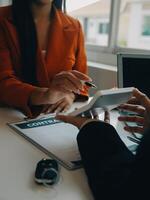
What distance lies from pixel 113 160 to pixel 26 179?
0.64ft

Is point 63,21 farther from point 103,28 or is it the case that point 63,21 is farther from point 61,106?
point 103,28

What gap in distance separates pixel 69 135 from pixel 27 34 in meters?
0.49

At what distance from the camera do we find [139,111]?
32.9 inches

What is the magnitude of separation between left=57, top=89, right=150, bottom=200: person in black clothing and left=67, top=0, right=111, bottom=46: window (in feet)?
4.91

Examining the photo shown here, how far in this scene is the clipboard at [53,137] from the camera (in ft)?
2.48

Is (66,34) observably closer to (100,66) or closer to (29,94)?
(29,94)

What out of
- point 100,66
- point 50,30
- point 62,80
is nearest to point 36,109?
point 62,80

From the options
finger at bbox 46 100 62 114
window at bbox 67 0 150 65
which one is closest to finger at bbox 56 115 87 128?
finger at bbox 46 100 62 114

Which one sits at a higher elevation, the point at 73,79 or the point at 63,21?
the point at 63,21

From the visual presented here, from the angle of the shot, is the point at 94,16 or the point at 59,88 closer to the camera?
the point at 59,88

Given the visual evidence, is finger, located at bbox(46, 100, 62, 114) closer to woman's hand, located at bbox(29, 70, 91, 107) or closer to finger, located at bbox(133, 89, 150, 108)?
woman's hand, located at bbox(29, 70, 91, 107)

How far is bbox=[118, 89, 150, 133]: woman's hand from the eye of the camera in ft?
2.54

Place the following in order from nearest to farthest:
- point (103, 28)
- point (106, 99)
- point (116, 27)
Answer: point (106, 99) → point (116, 27) → point (103, 28)

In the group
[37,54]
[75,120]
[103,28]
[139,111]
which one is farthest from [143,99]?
[103,28]
